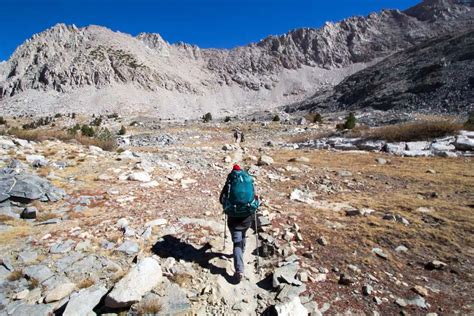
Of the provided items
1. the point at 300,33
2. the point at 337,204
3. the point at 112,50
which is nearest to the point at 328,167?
the point at 337,204

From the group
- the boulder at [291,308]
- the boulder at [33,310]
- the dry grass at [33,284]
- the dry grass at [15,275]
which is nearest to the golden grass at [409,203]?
the boulder at [291,308]

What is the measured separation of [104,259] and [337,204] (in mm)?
6763

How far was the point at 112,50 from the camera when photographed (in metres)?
136

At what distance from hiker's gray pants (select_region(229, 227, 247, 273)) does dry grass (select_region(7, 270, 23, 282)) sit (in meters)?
3.67

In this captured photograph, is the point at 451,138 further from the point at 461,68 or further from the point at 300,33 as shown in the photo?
the point at 300,33

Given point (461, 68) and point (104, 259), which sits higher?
point (461, 68)

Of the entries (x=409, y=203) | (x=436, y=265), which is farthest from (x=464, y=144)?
(x=436, y=265)

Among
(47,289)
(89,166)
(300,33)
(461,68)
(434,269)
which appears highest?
(300,33)

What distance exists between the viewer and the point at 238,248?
5355mm

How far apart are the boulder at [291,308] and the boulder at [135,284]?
1.99m

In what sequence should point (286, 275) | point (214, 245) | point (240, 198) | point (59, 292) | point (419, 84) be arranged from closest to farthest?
point (59, 292)
point (286, 275)
point (240, 198)
point (214, 245)
point (419, 84)

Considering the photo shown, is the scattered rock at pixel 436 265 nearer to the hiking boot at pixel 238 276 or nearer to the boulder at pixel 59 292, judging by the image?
the hiking boot at pixel 238 276

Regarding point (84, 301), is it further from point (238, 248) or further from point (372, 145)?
point (372, 145)

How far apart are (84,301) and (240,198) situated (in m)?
2.91
